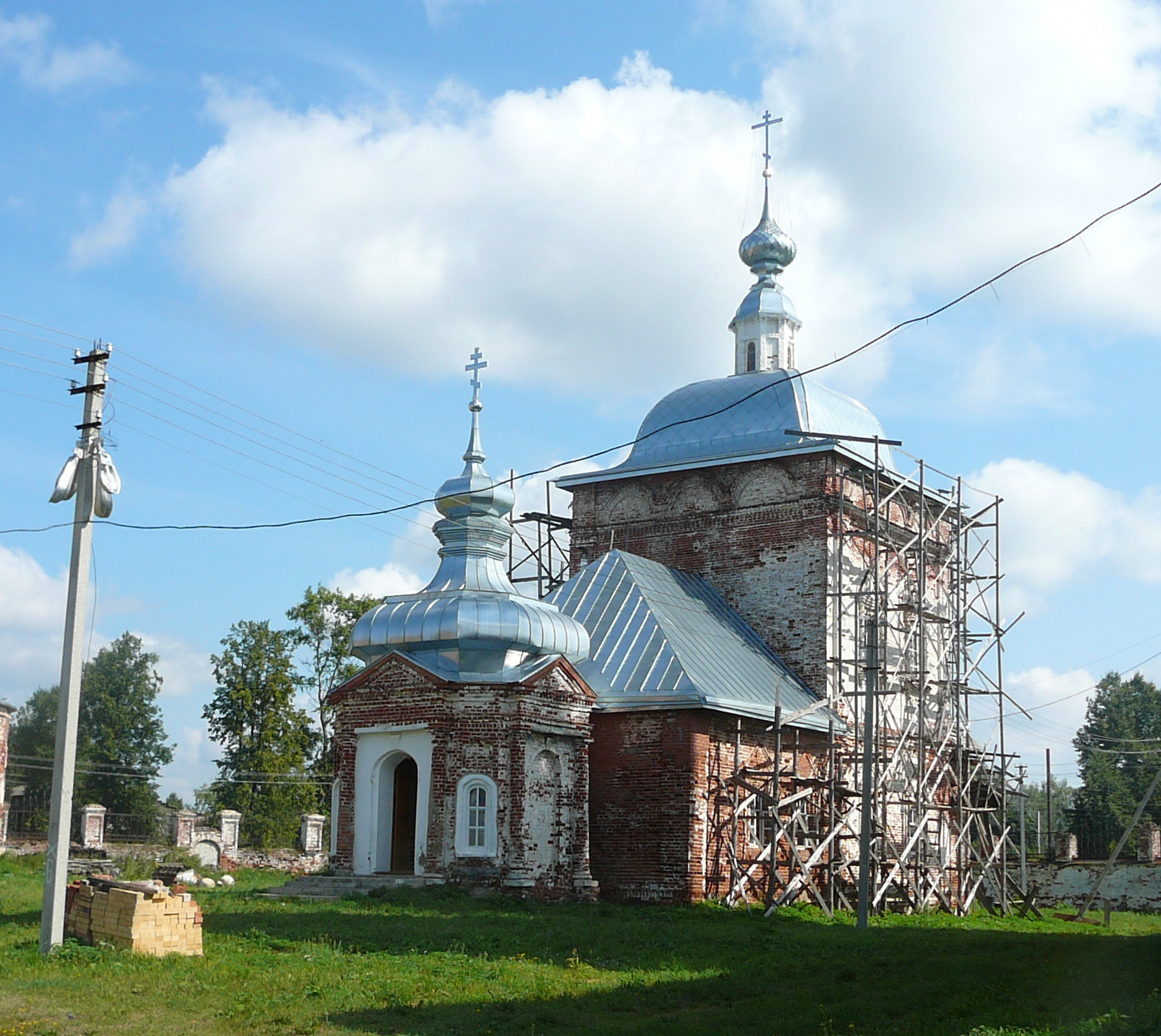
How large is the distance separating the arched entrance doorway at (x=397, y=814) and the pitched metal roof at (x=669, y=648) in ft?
9.46

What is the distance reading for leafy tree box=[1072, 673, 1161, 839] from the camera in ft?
164

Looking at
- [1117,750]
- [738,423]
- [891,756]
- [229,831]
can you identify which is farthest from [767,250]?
[1117,750]

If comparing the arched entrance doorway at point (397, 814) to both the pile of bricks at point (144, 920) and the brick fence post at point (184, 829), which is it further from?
the brick fence post at point (184, 829)

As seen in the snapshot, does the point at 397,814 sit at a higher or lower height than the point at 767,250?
lower

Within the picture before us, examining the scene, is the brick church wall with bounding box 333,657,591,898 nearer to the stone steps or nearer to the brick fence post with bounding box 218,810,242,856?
the stone steps

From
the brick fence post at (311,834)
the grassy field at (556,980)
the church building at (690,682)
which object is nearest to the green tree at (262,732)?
the brick fence post at (311,834)

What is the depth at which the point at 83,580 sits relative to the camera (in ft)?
45.8

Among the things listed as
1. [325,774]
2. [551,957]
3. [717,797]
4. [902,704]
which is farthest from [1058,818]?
[551,957]

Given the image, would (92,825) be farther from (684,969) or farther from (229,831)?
(684,969)

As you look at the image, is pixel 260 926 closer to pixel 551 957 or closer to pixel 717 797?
pixel 551 957

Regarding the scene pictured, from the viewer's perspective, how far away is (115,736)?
51969 millimetres

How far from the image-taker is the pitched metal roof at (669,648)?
20438 millimetres

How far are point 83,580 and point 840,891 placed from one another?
40.0ft

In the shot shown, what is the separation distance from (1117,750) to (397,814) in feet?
132
